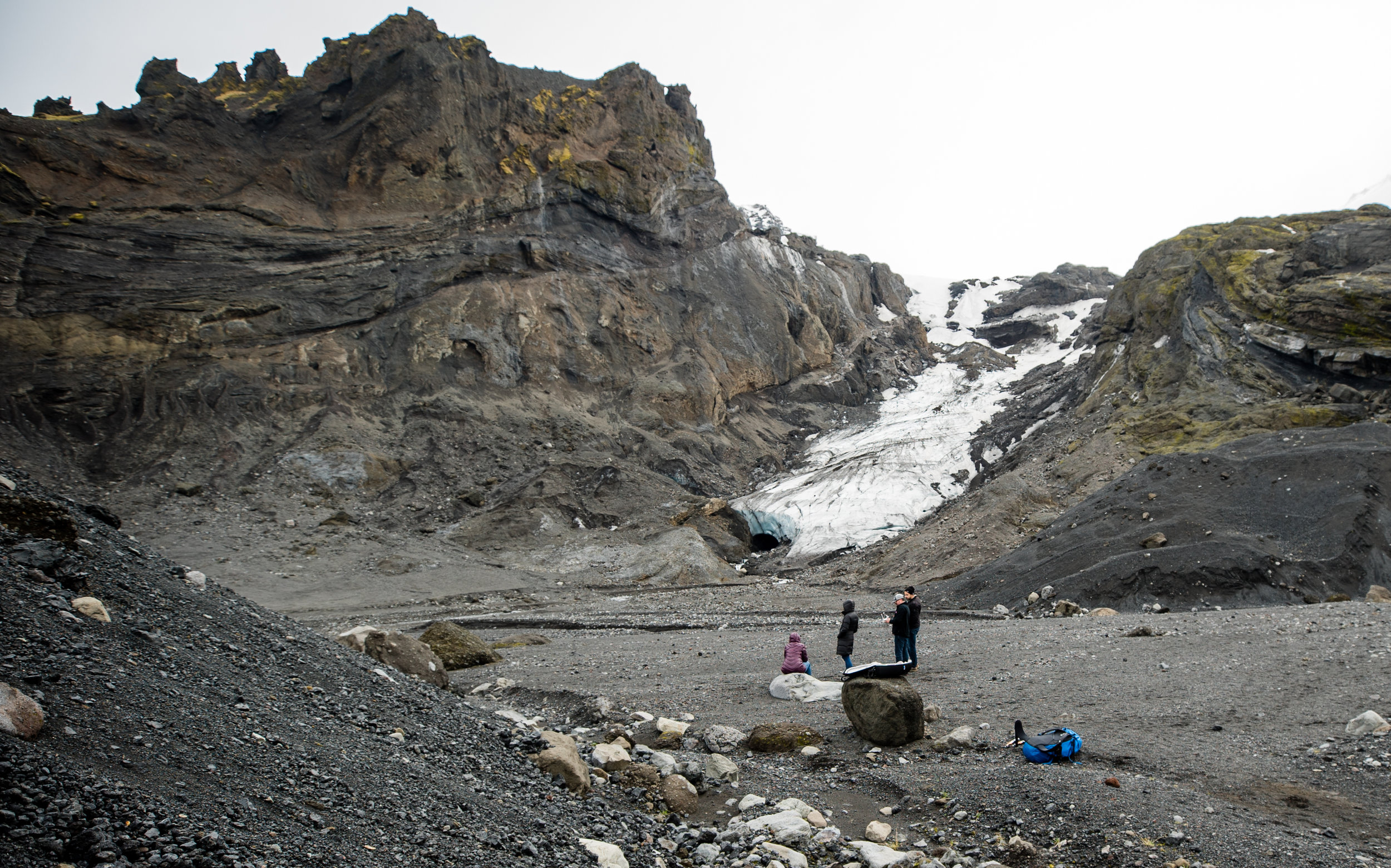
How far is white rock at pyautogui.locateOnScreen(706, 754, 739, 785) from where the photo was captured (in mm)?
7148

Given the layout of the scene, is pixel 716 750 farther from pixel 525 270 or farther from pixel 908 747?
pixel 525 270

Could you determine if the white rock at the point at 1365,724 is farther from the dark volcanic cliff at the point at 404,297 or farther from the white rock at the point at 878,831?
the dark volcanic cliff at the point at 404,297

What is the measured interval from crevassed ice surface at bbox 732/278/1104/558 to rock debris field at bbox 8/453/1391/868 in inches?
925

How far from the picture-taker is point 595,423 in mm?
42875

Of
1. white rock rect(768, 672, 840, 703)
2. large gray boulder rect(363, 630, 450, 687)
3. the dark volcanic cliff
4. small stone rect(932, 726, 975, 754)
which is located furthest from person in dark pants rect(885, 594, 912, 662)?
the dark volcanic cliff

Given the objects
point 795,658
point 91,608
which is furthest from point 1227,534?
point 91,608

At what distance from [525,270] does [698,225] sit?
16.1m

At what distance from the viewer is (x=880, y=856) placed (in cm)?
533

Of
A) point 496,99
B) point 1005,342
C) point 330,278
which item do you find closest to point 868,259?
point 1005,342

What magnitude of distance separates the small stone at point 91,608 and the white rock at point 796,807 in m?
5.57

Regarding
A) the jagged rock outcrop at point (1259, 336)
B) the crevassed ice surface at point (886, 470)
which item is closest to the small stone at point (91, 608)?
the crevassed ice surface at point (886, 470)

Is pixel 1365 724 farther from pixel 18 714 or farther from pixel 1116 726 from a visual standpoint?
pixel 18 714

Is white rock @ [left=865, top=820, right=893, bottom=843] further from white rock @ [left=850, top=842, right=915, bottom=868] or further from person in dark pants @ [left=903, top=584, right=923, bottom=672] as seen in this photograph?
person in dark pants @ [left=903, top=584, right=923, bottom=672]

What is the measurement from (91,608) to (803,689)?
7.58 m
